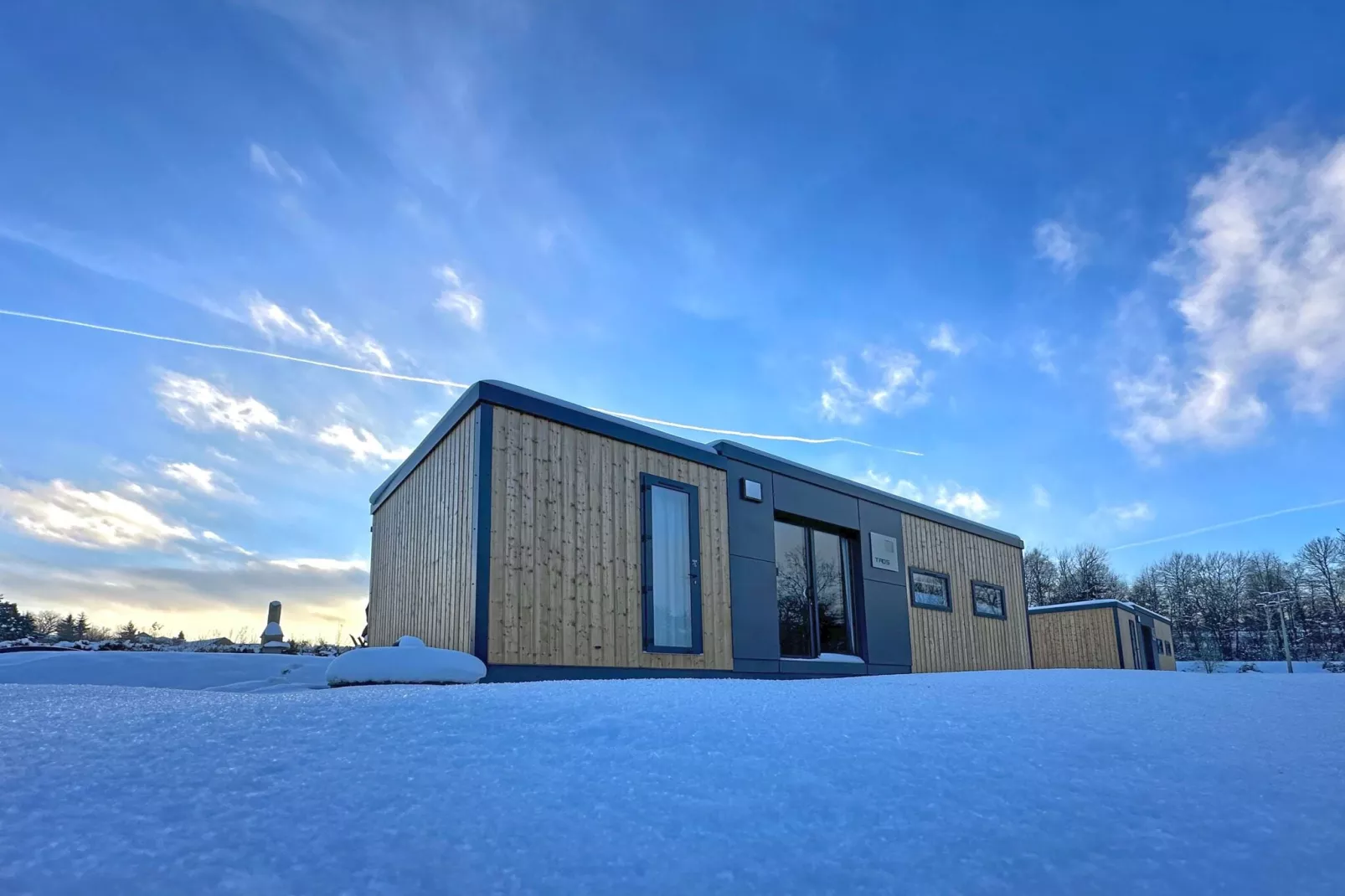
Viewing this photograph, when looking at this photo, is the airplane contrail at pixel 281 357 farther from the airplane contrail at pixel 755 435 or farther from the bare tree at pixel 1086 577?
the bare tree at pixel 1086 577

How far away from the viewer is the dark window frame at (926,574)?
36.3 ft

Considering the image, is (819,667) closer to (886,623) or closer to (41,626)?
(886,623)

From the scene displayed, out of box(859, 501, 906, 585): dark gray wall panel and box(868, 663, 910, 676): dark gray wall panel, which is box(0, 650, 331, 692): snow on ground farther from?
box(859, 501, 906, 585): dark gray wall panel

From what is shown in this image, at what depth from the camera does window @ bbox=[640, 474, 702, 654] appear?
7.39 m

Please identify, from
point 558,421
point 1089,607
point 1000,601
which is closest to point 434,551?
point 558,421

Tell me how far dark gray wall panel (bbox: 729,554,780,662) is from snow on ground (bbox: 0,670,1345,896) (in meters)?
4.79

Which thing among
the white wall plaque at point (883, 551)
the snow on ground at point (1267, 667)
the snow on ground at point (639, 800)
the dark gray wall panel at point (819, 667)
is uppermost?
the white wall plaque at point (883, 551)

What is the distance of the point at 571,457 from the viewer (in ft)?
23.1

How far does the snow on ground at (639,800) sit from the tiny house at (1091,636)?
16.6 m

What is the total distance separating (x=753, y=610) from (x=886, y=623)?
2.94 metres

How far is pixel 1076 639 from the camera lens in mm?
18609

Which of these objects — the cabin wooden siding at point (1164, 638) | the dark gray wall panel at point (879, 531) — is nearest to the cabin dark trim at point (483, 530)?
the dark gray wall panel at point (879, 531)

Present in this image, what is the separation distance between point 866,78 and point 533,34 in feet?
12.9

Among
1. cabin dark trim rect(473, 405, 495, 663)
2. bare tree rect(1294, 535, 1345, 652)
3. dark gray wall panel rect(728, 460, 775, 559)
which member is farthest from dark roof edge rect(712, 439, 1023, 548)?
bare tree rect(1294, 535, 1345, 652)
